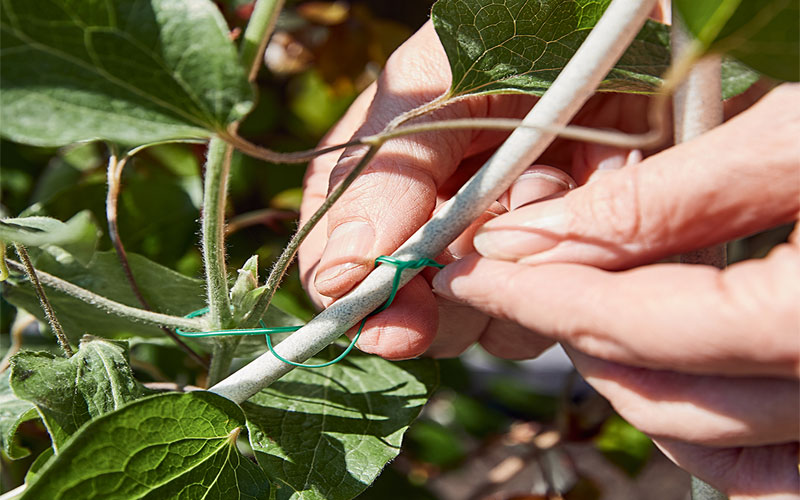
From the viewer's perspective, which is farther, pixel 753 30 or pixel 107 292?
pixel 107 292

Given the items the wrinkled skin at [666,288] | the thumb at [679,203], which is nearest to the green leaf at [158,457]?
the wrinkled skin at [666,288]

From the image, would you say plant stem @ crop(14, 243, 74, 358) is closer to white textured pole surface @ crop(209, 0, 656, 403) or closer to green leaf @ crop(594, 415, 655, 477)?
white textured pole surface @ crop(209, 0, 656, 403)

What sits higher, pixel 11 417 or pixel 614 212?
pixel 614 212

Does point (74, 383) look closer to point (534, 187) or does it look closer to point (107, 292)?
point (107, 292)

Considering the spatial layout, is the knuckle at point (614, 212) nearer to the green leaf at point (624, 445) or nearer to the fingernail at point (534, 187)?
the fingernail at point (534, 187)

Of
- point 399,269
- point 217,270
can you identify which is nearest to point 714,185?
point 399,269

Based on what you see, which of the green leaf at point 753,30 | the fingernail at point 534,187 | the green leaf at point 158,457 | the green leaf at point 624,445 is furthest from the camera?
the green leaf at point 624,445

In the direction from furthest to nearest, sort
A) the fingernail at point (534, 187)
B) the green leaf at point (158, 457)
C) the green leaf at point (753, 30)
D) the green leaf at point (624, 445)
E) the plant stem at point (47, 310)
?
the green leaf at point (624, 445) → the fingernail at point (534, 187) → the plant stem at point (47, 310) → the green leaf at point (158, 457) → the green leaf at point (753, 30)

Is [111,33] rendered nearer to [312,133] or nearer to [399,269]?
[399,269]

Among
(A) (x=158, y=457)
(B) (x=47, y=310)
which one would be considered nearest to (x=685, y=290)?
(A) (x=158, y=457)
